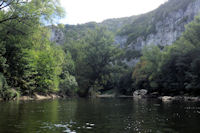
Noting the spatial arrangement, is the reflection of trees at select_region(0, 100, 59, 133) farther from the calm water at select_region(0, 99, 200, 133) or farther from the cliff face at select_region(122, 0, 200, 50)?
the cliff face at select_region(122, 0, 200, 50)

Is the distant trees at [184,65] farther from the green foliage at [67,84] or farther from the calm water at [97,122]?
the calm water at [97,122]

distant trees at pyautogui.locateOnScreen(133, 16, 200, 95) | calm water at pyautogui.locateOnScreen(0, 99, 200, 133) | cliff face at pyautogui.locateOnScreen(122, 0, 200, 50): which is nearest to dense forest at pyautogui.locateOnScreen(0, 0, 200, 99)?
distant trees at pyautogui.locateOnScreen(133, 16, 200, 95)

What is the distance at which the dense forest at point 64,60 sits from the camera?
22641mm

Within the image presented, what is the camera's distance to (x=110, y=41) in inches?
2470

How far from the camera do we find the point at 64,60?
52.2 meters

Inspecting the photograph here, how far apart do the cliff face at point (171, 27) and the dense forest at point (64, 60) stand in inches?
1506

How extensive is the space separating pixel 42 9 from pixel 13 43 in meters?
5.62

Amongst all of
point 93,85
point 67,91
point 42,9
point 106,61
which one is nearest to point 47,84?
point 42,9

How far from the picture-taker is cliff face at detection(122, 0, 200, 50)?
3955 inches

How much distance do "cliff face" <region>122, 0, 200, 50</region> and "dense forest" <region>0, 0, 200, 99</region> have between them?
38.2 meters

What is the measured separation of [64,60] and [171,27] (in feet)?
268

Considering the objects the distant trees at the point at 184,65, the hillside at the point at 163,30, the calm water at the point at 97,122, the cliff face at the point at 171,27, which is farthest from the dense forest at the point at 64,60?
the cliff face at the point at 171,27

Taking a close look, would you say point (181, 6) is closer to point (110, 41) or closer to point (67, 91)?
point (110, 41)

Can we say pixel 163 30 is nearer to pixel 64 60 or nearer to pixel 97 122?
pixel 64 60
